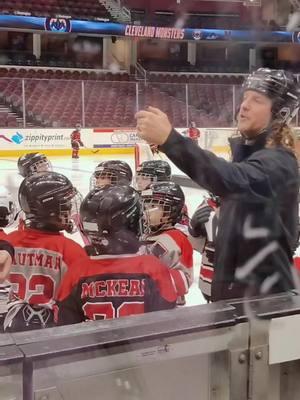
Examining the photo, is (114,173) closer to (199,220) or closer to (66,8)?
(199,220)

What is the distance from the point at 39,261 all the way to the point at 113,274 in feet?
0.67

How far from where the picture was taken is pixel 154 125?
1.72 feet

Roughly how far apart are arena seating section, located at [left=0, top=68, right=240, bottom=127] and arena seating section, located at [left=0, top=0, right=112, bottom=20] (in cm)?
5

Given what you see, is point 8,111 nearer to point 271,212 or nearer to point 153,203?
point 271,212

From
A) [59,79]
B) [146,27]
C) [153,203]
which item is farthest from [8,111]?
[153,203]

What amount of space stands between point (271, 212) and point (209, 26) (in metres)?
0.17

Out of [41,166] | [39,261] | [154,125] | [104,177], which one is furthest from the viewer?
[41,166]

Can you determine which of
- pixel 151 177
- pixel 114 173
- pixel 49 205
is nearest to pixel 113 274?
pixel 49 205

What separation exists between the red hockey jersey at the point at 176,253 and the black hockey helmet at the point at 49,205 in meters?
0.12

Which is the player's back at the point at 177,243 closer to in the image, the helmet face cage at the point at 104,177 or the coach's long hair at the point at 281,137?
the helmet face cage at the point at 104,177

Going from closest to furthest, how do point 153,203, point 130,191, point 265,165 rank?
point 265,165
point 130,191
point 153,203

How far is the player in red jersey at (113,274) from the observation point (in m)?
0.71

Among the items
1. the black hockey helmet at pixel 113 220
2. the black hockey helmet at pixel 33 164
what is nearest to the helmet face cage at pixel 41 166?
the black hockey helmet at pixel 33 164

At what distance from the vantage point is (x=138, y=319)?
0.53 m
